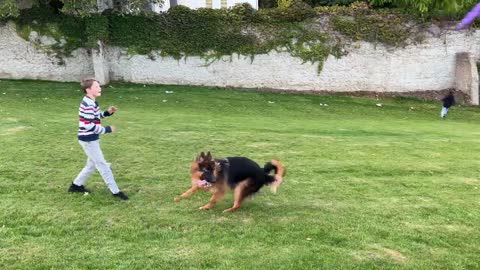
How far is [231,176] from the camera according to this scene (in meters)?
5.80

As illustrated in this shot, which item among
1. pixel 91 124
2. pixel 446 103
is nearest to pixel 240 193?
pixel 91 124

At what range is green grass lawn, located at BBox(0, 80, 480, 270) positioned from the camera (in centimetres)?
486

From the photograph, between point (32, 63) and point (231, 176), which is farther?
point (32, 63)

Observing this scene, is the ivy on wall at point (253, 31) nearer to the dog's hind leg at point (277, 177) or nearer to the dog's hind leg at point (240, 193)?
the dog's hind leg at point (277, 177)

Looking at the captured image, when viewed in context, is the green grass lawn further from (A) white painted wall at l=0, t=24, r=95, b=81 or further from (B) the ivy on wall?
(B) the ivy on wall

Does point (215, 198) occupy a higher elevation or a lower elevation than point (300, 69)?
lower

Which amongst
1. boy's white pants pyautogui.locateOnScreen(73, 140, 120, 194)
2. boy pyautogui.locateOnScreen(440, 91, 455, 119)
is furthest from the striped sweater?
boy pyautogui.locateOnScreen(440, 91, 455, 119)

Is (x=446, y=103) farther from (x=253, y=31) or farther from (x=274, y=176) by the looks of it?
Result: (x=274, y=176)

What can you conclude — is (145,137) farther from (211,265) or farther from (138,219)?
(211,265)

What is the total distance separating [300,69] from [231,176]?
17.6 metres

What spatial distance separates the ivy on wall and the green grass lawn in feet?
30.2

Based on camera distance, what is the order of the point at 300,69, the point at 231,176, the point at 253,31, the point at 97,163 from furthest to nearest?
the point at 300,69, the point at 253,31, the point at 97,163, the point at 231,176

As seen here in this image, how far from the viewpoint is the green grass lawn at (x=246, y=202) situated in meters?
4.86

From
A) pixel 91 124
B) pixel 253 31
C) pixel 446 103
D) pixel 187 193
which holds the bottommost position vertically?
pixel 446 103
